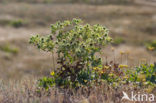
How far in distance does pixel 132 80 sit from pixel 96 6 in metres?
31.0

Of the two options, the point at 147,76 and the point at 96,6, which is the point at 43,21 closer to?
the point at 96,6

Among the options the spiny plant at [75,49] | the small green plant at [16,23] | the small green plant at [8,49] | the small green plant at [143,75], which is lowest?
the small green plant at [8,49]

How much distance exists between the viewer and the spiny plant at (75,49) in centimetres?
514

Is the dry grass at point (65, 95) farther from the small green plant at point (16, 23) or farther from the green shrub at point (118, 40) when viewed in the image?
the small green plant at point (16, 23)

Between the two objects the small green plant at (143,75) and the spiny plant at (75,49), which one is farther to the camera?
the small green plant at (143,75)

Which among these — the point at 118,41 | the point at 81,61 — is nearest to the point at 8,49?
the point at 118,41

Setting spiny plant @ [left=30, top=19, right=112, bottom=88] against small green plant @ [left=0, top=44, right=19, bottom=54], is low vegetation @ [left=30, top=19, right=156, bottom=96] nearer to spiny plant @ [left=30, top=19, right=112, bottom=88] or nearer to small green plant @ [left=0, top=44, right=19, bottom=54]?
spiny plant @ [left=30, top=19, right=112, bottom=88]

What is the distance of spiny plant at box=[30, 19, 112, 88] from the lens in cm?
514

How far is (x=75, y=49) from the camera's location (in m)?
5.12

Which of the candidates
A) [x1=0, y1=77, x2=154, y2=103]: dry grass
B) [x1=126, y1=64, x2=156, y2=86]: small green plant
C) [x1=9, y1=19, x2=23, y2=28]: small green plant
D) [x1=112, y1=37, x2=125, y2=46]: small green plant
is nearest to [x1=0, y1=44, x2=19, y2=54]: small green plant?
[x1=9, y1=19, x2=23, y2=28]: small green plant

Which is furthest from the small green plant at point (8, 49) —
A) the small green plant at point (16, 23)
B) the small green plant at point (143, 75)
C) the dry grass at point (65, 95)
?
the small green plant at point (143, 75)

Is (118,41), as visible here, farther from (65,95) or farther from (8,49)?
(65,95)

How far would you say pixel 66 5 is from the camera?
3597cm

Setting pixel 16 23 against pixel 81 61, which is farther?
pixel 16 23
